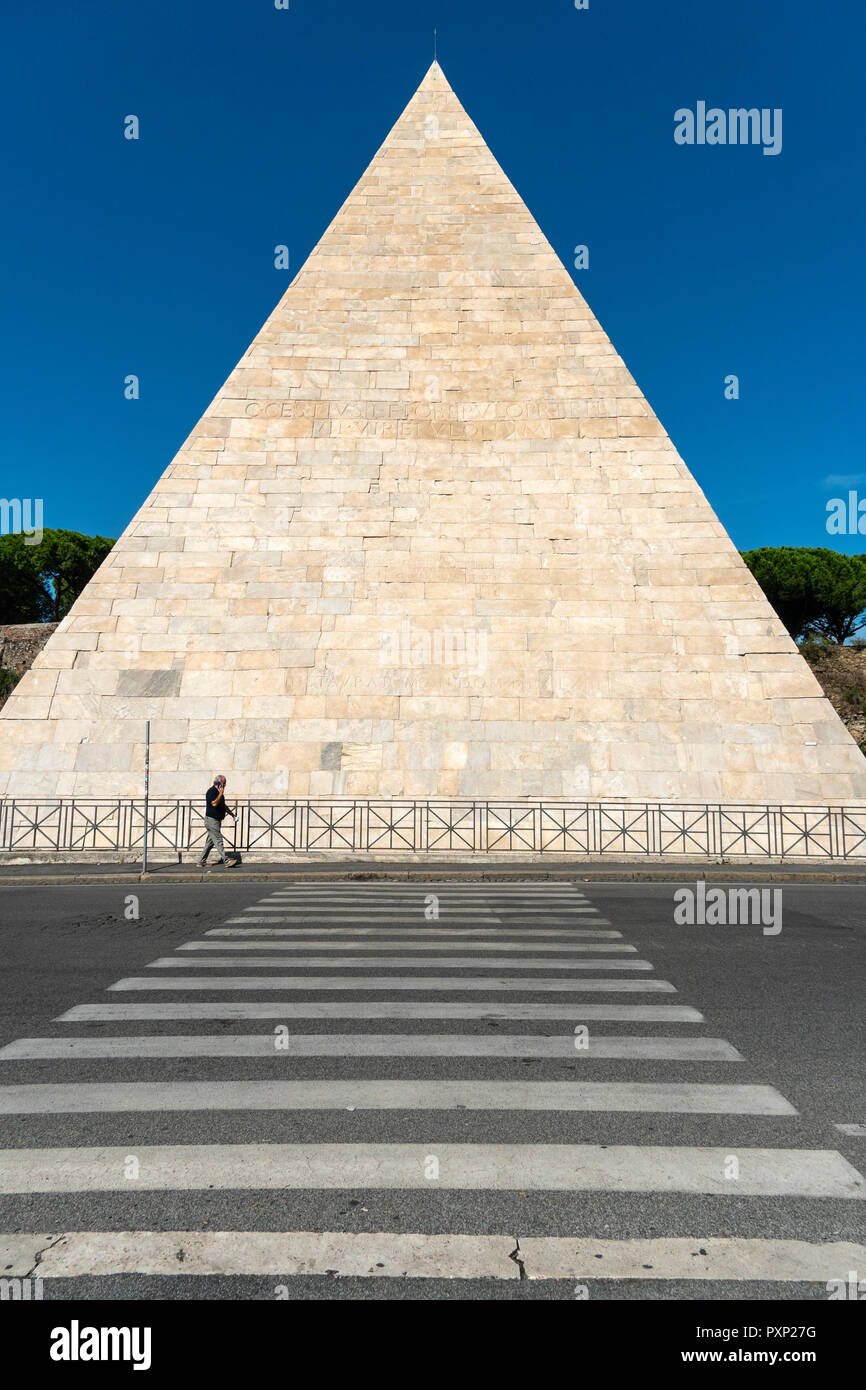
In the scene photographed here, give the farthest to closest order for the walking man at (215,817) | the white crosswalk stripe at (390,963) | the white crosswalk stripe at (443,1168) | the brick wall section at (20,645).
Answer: the brick wall section at (20,645), the walking man at (215,817), the white crosswalk stripe at (390,963), the white crosswalk stripe at (443,1168)

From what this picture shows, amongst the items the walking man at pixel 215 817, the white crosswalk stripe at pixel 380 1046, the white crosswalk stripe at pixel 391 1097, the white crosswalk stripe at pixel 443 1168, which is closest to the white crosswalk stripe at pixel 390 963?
the white crosswalk stripe at pixel 380 1046

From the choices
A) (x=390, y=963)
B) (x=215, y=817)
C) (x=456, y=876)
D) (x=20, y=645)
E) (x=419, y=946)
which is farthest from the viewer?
(x=20, y=645)

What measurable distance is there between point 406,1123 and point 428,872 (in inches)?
378

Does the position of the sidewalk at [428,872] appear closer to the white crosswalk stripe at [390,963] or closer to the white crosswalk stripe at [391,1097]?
the white crosswalk stripe at [390,963]

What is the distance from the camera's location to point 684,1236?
9.96ft

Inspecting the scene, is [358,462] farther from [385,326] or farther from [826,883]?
[826,883]

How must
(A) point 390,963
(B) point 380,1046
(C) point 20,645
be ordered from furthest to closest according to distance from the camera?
(C) point 20,645 → (A) point 390,963 → (B) point 380,1046

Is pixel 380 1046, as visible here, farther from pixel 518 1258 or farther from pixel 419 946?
pixel 419 946

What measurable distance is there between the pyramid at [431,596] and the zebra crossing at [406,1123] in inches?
411

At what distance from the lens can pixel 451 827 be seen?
16.2 meters

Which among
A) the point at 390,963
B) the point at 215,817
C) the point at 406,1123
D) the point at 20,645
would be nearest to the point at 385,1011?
the point at 390,963

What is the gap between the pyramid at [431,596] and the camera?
17.0 meters

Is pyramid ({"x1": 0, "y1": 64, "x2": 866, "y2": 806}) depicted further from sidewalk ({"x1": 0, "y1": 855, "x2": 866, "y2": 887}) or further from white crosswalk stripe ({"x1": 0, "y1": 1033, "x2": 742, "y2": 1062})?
white crosswalk stripe ({"x1": 0, "y1": 1033, "x2": 742, "y2": 1062})

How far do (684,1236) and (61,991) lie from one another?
16.8ft
